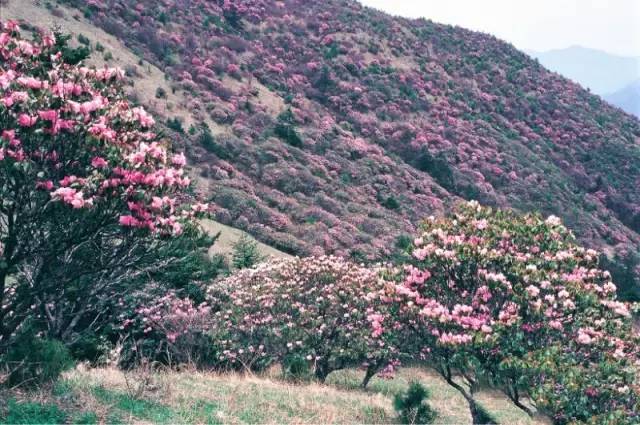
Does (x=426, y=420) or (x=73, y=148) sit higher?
(x=73, y=148)

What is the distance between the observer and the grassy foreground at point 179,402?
19.5ft

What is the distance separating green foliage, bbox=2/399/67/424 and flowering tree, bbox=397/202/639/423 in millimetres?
4967

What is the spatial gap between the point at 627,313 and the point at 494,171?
3713 cm

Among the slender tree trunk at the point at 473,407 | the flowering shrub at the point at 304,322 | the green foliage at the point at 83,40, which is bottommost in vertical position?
the flowering shrub at the point at 304,322

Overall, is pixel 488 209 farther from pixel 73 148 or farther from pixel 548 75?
pixel 548 75

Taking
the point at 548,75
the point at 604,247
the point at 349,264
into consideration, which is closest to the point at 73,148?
the point at 349,264

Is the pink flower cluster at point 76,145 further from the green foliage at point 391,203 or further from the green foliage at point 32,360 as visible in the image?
the green foliage at point 391,203

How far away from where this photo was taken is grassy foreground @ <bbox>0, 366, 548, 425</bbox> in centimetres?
593

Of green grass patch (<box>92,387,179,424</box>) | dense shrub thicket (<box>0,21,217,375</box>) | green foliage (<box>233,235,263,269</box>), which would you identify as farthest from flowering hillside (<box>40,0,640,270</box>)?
dense shrub thicket (<box>0,21,217,375</box>)

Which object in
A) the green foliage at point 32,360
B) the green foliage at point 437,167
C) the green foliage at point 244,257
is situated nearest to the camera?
the green foliage at point 32,360

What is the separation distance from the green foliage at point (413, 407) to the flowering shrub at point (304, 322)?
7.62 feet

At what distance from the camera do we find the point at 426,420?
368 inches

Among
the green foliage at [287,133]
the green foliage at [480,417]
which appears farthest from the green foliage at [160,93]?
the green foliage at [480,417]

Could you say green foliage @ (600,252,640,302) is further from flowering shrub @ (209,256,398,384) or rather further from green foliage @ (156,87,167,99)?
green foliage @ (156,87,167,99)
